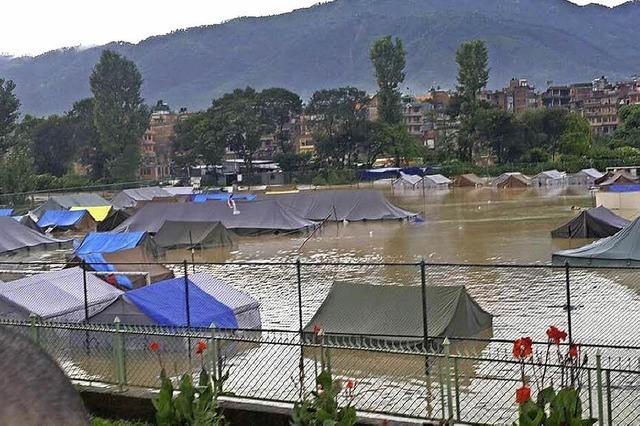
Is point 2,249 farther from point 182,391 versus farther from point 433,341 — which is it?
point 182,391

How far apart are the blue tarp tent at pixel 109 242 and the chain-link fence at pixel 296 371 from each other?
13949mm

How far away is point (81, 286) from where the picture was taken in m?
15.5

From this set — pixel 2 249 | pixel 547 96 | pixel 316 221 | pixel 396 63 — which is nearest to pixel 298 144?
pixel 396 63

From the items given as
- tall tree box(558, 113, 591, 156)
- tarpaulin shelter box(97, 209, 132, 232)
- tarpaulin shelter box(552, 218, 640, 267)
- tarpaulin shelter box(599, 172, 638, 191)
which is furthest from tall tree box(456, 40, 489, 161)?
tarpaulin shelter box(552, 218, 640, 267)

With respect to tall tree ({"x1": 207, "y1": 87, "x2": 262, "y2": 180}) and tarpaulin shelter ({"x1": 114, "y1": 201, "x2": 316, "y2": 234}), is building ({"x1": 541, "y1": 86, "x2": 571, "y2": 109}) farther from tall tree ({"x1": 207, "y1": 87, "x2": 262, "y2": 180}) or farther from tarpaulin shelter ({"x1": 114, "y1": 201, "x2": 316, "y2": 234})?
tarpaulin shelter ({"x1": 114, "y1": 201, "x2": 316, "y2": 234})

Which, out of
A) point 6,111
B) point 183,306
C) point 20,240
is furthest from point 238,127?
point 183,306

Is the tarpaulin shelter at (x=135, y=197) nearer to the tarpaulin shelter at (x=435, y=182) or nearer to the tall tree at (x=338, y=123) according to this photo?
the tarpaulin shelter at (x=435, y=182)

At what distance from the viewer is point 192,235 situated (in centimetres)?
3491

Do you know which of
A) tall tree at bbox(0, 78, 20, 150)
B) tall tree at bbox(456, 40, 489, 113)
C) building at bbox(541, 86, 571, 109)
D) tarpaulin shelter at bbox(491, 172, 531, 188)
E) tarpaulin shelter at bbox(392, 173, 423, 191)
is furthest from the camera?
building at bbox(541, 86, 571, 109)

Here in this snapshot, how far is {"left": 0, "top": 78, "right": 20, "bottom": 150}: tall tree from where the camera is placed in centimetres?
8131

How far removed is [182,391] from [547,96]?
17011 centimetres

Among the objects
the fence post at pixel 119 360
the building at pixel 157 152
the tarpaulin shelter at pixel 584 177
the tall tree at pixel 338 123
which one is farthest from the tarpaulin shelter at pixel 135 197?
the building at pixel 157 152

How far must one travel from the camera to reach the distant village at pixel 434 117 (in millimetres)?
123688

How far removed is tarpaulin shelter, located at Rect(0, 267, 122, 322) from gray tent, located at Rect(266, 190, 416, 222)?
89.2 feet
